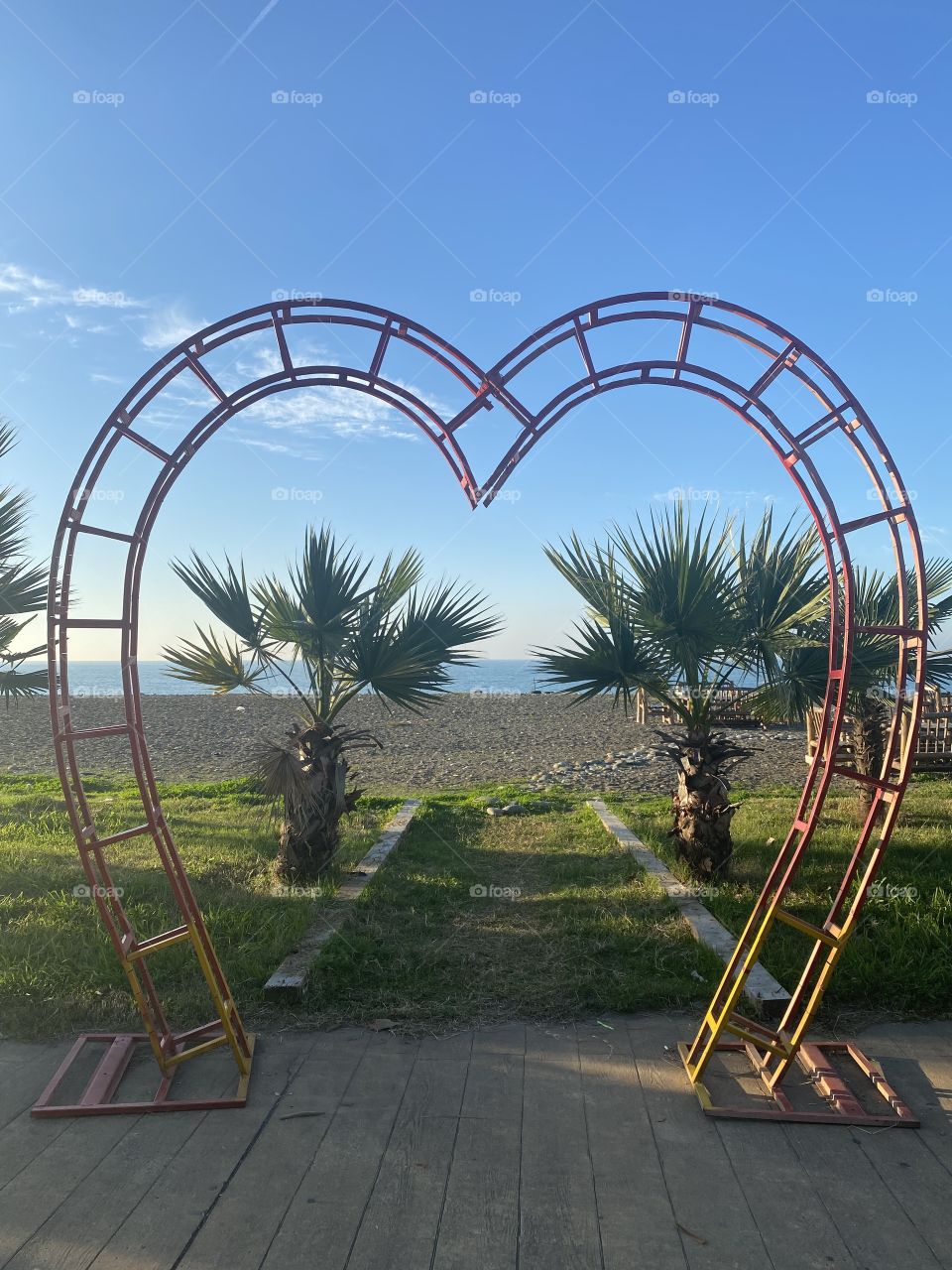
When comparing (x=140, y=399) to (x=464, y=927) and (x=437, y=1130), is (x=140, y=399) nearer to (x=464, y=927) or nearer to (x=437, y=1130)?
(x=437, y=1130)

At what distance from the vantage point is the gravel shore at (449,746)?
48.6ft

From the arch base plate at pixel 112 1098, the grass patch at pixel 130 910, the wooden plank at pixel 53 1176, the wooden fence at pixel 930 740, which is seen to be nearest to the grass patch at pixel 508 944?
the grass patch at pixel 130 910

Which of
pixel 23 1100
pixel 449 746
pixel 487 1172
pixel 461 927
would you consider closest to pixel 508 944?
pixel 461 927

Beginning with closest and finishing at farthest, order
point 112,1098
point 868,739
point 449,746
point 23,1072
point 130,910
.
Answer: point 112,1098
point 23,1072
point 130,910
point 868,739
point 449,746

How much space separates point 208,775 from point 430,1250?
13.4m

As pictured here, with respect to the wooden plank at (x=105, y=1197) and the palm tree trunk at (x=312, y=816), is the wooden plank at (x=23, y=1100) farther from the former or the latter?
the palm tree trunk at (x=312, y=816)

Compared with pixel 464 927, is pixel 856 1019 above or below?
above

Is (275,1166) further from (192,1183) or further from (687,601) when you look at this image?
(687,601)

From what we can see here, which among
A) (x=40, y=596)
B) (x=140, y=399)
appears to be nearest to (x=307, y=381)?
(x=140, y=399)

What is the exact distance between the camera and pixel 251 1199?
289cm

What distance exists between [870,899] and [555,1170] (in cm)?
400

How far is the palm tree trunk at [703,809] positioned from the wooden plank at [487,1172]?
142 inches

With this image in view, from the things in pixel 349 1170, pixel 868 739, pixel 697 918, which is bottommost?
pixel 349 1170

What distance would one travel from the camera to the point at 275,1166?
122 inches
